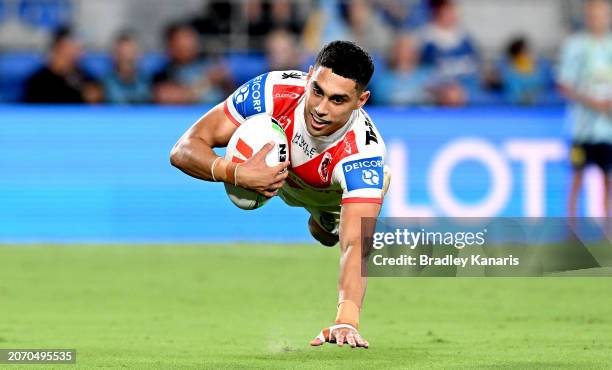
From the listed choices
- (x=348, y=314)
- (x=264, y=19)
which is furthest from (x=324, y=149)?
(x=264, y=19)

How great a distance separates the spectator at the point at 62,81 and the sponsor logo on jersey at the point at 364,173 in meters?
8.39

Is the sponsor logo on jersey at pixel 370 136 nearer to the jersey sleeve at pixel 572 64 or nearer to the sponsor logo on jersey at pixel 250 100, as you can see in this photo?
the sponsor logo on jersey at pixel 250 100

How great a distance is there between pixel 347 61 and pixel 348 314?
4.83 feet

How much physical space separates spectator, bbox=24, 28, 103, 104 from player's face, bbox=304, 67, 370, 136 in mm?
8347

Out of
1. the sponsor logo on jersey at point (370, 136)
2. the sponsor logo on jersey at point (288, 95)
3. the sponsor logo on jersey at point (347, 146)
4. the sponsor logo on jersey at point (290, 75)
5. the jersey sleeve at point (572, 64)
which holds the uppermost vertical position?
the sponsor logo on jersey at point (290, 75)

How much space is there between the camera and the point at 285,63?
15.7 m

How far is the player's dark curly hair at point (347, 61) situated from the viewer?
7371 mm

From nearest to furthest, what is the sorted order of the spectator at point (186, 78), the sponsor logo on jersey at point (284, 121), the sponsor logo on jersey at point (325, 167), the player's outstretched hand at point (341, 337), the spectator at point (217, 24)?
1. the player's outstretched hand at point (341, 337)
2. the sponsor logo on jersey at point (325, 167)
3. the sponsor logo on jersey at point (284, 121)
4. the spectator at point (186, 78)
5. the spectator at point (217, 24)

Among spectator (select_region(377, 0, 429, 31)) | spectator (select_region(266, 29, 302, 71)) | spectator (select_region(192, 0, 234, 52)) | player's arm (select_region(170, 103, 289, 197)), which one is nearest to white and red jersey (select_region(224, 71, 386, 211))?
player's arm (select_region(170, 103, 289, 197))

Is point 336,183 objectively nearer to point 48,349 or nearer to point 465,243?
point 465,243

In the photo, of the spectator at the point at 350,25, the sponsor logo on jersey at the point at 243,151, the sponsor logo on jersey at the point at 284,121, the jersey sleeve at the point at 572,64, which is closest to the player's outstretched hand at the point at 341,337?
the sponsor logo on jersey at the point at 243,151

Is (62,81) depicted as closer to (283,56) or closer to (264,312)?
(283,56)

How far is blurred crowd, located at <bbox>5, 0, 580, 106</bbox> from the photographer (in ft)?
52.1

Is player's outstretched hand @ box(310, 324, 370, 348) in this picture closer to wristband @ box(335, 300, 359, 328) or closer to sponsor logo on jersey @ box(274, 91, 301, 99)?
wristband @ box(335, 300, 359, 328)
